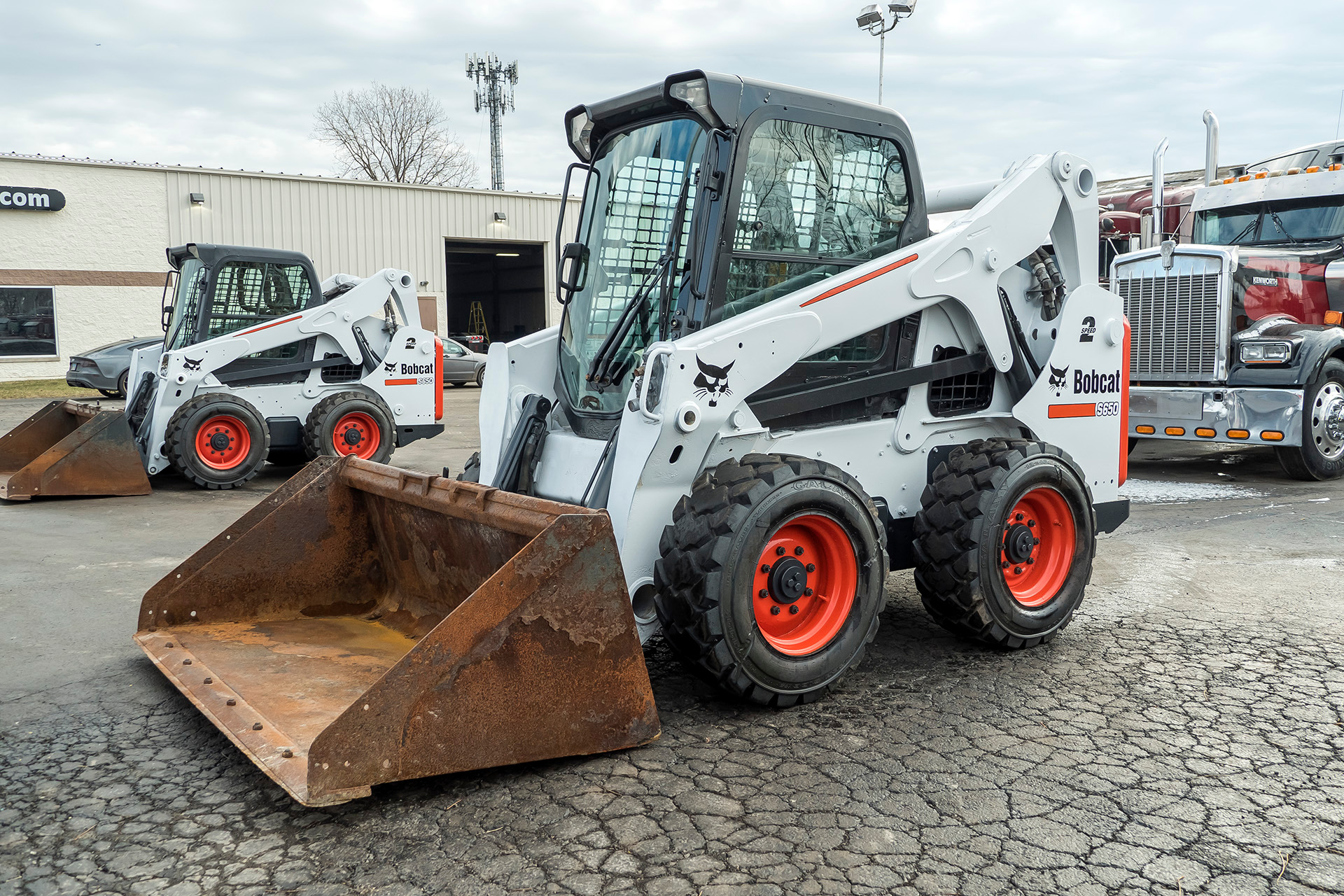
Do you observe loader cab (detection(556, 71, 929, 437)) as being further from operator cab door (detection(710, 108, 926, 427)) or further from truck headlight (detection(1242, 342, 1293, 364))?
truck headlight (detection(1242, 342, 1293, 364))

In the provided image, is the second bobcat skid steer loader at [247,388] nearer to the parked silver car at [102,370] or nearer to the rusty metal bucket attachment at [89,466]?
the rusty metal bucket attachment at [89,466]

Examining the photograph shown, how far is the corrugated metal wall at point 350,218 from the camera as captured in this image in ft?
97.0

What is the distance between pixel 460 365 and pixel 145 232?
31.2 ft

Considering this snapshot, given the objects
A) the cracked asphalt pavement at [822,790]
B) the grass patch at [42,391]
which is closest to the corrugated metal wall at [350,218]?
the grass patch at [42,391]

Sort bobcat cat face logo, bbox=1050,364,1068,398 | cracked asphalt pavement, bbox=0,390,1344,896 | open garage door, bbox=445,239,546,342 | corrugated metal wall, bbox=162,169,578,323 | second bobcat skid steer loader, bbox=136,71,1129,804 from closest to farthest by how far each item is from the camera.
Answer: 1. cracked asphalt pavement, bbox=0,390,1344,896
2. second bobcat skid steer loader, bbox=136,71,1129,804
3. bobcat cat face logo, bbox=1050,364,1068,398
4. corrugated metal wall, bbox=162,169,578,323
5. open garage door, bbox=445,239,546,342

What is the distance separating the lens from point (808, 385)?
4812 millimetres

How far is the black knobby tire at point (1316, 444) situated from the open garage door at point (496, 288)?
90.9 ft

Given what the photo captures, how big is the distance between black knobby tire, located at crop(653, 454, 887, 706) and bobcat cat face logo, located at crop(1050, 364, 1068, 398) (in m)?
1.64

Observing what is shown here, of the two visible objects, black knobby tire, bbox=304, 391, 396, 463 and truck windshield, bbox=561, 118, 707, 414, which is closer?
truck windshield, bbox=561, 118, 707, 414

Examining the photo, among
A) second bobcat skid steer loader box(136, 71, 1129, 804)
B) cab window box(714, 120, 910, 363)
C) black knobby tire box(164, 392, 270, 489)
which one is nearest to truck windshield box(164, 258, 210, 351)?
black knobby tire box(164, 392, 270, 489)

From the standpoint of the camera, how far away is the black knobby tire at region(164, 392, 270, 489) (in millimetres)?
10711

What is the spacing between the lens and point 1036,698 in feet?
14.6

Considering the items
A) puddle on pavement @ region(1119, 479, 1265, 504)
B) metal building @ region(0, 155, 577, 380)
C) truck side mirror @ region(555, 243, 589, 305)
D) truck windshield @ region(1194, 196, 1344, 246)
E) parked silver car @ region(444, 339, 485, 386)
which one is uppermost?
metal building @ region(0, 155, 577, 380)

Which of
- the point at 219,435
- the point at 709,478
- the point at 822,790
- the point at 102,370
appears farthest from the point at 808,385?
the point at 102,370
